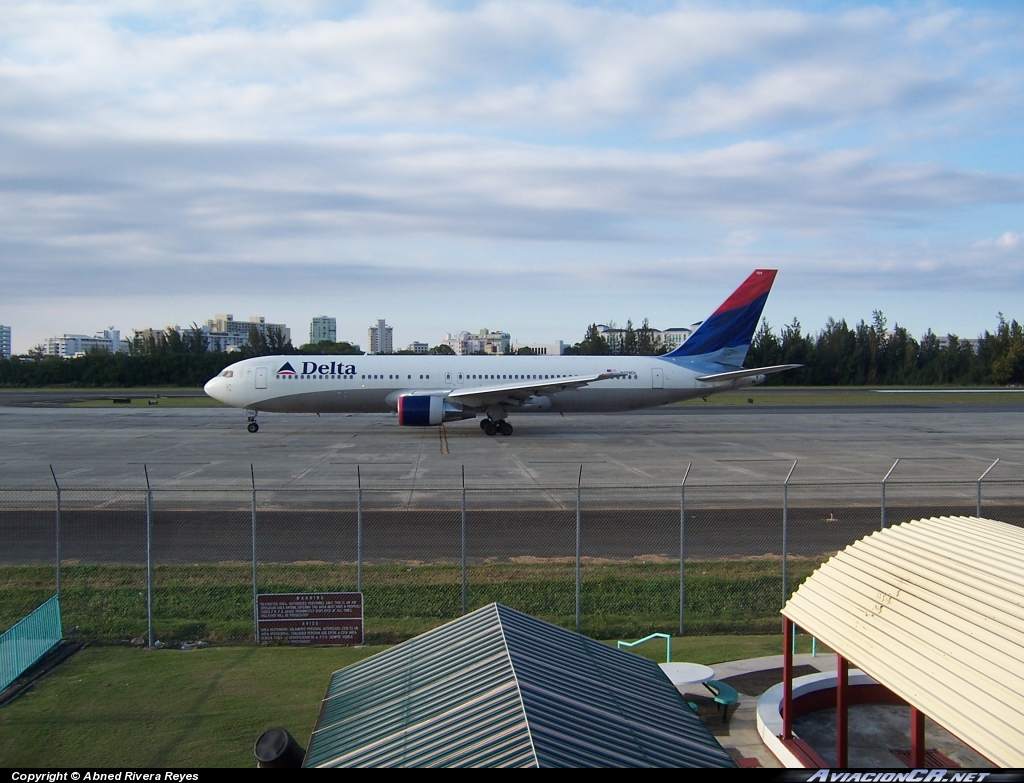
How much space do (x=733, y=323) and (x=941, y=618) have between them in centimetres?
3382

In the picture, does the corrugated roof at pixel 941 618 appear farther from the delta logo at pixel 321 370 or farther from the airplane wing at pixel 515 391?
the delta logo at pixel 321 370

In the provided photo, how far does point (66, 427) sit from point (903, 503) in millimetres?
36411

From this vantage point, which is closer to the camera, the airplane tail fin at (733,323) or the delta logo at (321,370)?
the delta logo at (321,370)

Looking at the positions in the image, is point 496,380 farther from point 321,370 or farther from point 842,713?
point 842,713

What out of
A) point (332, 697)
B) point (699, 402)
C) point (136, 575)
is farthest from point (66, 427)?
point (699, 402)

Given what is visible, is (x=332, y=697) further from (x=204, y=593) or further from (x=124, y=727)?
(x=204, y=593)

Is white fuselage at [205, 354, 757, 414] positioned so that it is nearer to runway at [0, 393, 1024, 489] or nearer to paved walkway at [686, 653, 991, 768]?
runway at [0, 393, 1024, 489]

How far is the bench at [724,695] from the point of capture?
9.01 metres

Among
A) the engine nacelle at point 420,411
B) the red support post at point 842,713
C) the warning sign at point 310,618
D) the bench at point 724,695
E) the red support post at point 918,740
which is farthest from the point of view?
the engine nacelle at point 420,411

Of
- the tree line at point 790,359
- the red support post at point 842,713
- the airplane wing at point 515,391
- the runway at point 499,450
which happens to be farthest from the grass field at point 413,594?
the tree line at point 790,359

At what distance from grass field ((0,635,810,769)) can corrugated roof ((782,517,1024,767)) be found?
3.79m

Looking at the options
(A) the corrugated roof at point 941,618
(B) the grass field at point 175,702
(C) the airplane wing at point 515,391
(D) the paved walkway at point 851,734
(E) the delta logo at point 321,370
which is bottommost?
(D) the paved walkway at point 851,734

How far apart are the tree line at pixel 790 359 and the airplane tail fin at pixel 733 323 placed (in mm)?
62666

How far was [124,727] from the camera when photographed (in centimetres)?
868
